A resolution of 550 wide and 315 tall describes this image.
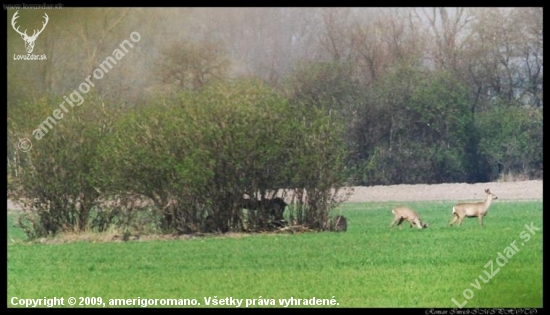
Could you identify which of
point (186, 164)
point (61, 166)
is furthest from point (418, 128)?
point (61, 166)

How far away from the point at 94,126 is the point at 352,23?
3.56 meters

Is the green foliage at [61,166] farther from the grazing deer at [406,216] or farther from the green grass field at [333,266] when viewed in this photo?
the grazing deer at [406,216]

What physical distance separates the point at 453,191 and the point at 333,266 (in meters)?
1.98

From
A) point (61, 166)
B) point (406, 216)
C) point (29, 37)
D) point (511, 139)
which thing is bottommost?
point (406, 216)

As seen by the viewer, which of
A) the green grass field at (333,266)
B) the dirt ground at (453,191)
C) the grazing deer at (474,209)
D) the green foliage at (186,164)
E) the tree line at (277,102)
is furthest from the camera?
the green foliage at (186,164)

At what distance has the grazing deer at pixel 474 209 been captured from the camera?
12.8 meters

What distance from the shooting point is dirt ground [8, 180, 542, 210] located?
12.5m

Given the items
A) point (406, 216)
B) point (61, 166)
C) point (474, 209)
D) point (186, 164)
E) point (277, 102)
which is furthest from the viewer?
point (186, 164)

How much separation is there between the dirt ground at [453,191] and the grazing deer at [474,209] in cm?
6

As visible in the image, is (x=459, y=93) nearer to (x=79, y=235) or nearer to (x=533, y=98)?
(x=533, y=98)

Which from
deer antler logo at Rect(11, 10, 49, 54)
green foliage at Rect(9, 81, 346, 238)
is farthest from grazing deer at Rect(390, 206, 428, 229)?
deer antler logo at Rect(11, 10, 49, 54)

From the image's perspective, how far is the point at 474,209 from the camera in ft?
42.1

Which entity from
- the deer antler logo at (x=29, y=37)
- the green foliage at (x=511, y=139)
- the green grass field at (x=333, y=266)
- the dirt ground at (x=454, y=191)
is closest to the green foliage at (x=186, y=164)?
the green grass field at (x=333, y=266)

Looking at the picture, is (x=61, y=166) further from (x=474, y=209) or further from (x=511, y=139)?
(x=511, y=139)
